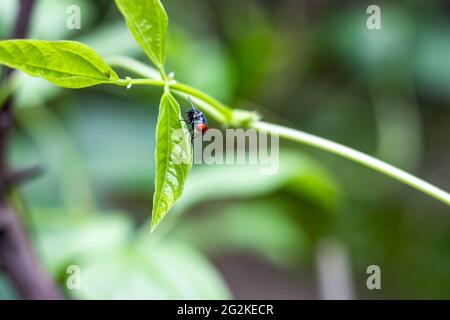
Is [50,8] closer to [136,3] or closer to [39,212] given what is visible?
[39,212]

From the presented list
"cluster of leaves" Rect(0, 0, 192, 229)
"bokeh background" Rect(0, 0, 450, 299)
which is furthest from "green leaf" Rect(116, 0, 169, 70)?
"bokeh background" Rect(0, 0, 450, 299)

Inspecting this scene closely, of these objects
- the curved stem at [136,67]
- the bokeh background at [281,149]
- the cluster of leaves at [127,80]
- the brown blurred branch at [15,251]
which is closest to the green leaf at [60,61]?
the cluster of leaves at [127,80]

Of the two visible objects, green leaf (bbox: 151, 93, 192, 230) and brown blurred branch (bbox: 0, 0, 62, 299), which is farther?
brown blurred branch (bbox: 0, 0, 62, 299)

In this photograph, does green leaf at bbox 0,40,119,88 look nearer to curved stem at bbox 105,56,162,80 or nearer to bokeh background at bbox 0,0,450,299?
curved stem at bbox 105,56,162,80

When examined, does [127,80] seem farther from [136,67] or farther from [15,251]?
[15,251]

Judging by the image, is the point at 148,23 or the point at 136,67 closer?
the point at 148,23

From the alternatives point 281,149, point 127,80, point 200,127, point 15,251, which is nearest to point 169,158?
point 127,80

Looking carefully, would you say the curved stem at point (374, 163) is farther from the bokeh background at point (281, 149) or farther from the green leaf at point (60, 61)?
the bokeh background at point (281, 149)

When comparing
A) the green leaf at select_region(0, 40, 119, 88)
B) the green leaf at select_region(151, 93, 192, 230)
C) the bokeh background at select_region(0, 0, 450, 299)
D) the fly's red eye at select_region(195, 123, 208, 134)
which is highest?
the bokeh background at select_region(0, 0, 450, 299)
